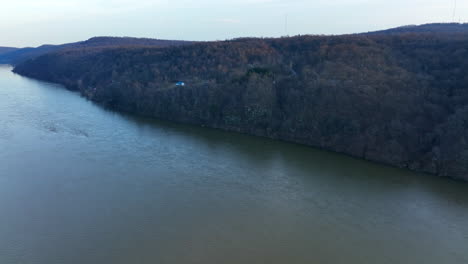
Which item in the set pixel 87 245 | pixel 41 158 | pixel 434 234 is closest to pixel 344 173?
pixel 434 234

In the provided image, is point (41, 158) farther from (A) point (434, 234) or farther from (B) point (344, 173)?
(A) point (434, 234)

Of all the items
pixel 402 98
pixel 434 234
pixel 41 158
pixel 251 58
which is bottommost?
pixel 434 234

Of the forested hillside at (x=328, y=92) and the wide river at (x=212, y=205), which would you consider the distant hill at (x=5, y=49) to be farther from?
the wide river at (x=212, y=205)

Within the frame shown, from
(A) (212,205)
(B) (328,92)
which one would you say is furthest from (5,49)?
(A) (212,205)

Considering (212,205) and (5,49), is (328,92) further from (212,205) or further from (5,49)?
(5,49)

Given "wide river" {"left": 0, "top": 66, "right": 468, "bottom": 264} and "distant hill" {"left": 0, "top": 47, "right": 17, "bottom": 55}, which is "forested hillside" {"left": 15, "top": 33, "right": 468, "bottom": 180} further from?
"distant hill" {"left": 0, "top": 47, "right": 17, "bottom": 55}

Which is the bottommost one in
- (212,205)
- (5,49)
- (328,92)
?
(212,205)
